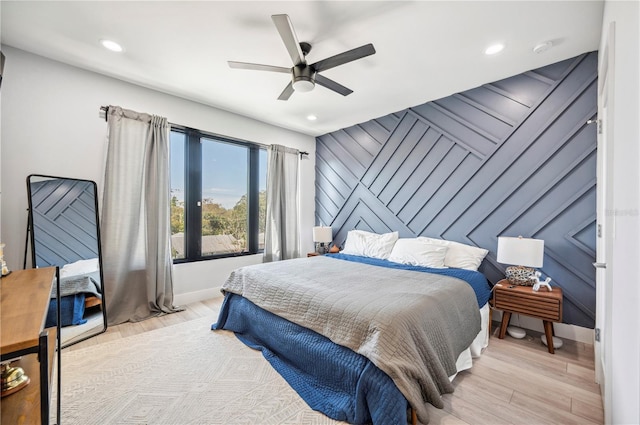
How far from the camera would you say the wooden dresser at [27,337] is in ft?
2.28

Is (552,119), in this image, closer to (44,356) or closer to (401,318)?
→ (401,318)

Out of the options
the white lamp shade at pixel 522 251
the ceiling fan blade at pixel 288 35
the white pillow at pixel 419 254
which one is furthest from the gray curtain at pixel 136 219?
the white lamp shade at pixel 522 251

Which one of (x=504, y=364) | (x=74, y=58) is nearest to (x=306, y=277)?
(x=504, y=364)

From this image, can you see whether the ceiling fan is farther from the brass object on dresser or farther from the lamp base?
the lamp base

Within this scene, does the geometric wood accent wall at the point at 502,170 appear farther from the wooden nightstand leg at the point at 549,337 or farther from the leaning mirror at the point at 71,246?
the leaning mirror at the point at 71,246

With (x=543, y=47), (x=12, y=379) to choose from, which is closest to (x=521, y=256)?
(x=543, y=47)

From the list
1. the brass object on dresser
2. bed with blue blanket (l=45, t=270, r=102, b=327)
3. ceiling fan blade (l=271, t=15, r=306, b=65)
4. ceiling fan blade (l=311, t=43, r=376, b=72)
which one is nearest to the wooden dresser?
the brass object on dresser

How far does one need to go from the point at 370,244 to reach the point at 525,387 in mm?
2164

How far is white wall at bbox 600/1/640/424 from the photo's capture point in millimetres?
875

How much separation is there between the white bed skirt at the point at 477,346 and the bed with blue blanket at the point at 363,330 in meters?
0.02

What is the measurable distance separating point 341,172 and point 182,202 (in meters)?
2.55

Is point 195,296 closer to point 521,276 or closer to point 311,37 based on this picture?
point 311,37

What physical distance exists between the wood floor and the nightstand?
0.20m

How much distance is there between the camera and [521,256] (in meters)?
2.44
